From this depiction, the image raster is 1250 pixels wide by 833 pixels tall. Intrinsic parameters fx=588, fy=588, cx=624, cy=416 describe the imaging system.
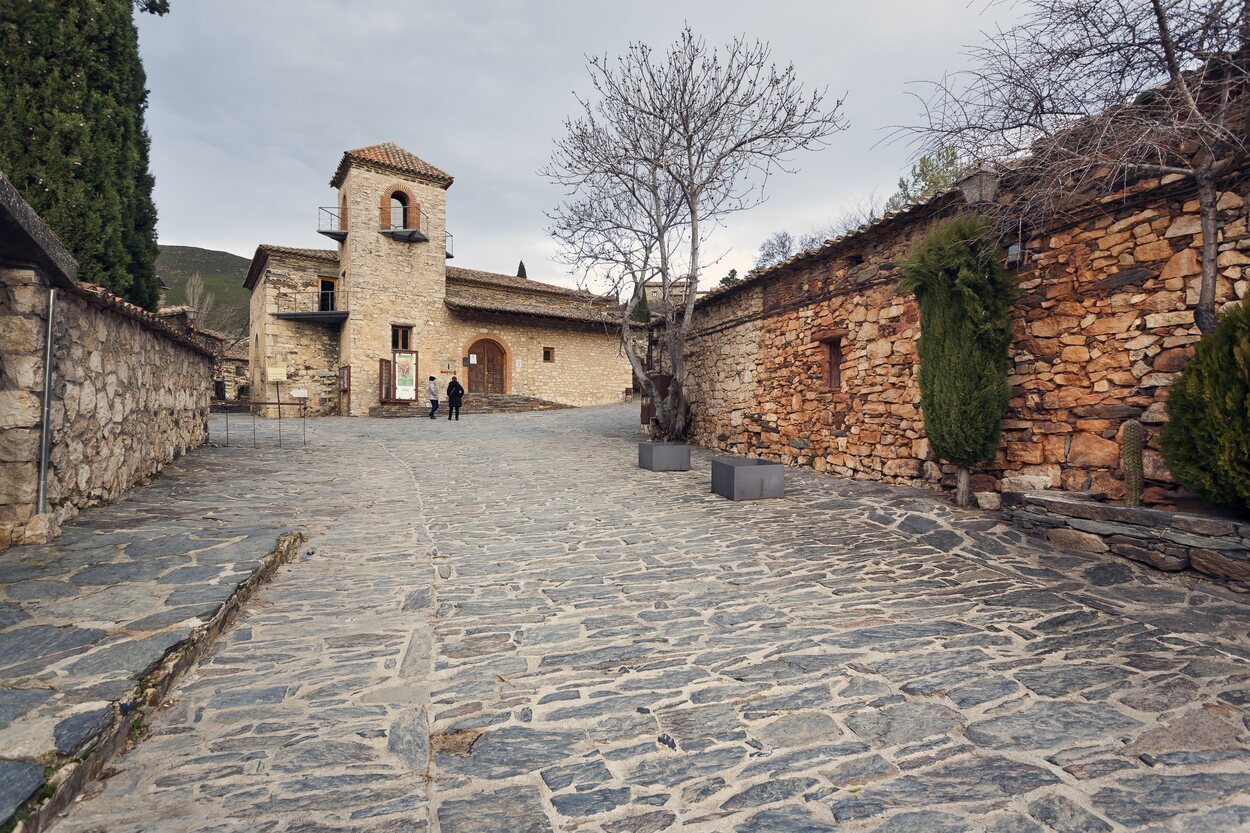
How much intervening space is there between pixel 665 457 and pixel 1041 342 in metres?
5.39

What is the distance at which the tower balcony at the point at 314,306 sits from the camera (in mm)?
21562

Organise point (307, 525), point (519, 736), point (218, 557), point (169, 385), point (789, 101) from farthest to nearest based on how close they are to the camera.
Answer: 1. point (789, 101)
2. point (169, 385)
3. point (307, 525)
4. point (218, 557)
5. point (519, 736)

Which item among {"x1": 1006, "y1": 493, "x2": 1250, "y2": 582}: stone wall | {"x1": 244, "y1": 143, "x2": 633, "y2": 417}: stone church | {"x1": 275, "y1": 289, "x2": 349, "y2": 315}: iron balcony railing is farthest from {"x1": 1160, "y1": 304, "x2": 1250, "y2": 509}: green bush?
{"x1": 275, "y1": 289, "x2": 349, "y2": 315}: iron balcony railing

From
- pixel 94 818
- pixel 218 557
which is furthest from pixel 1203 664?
pixel 218 557

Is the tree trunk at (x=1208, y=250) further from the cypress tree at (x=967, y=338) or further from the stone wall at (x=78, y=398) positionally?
the stone wall at (x=78, y=398)

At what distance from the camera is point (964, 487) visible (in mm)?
6098

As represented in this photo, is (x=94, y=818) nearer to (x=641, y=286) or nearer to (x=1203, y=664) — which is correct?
(x=1203, y=664)

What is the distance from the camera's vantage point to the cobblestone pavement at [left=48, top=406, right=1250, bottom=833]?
202cm

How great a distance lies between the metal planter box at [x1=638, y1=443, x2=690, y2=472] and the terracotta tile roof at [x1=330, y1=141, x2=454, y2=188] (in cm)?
1757

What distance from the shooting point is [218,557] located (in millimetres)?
4113

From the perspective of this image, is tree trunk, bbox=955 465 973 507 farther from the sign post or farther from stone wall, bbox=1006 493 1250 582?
the sign post

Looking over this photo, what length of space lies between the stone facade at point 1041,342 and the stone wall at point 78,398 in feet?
25.6

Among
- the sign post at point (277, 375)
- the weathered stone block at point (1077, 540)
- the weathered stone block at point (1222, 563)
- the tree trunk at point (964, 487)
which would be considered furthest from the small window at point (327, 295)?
the weathered stone block at point (1222, 563)

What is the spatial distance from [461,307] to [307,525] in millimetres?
18414
